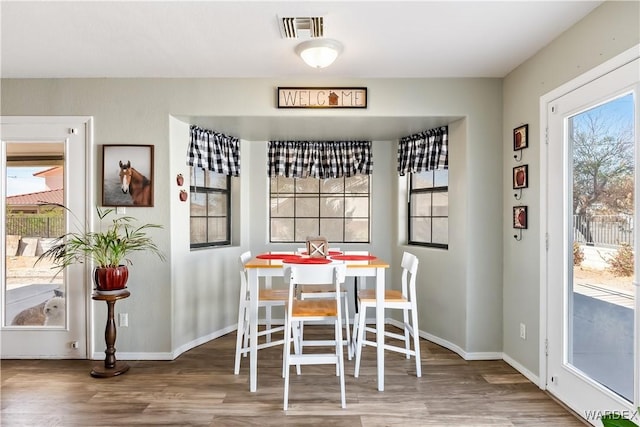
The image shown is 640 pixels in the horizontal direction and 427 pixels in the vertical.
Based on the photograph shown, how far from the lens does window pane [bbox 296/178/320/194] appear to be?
4.79 m

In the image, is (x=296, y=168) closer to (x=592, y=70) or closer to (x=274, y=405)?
(x=274, y=405)

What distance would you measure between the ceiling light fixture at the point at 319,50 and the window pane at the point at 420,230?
224 centimetres

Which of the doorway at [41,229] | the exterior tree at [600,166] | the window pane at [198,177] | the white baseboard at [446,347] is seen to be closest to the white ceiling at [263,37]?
the doorway at [41,229]

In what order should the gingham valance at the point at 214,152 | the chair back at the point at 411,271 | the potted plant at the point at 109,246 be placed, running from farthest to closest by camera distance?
the gingham valance at the point at 214,152, the potted plant at the point at 109,246, the chair back at the point at 411,271

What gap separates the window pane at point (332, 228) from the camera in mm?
4785

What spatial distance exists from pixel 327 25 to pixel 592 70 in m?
1.61

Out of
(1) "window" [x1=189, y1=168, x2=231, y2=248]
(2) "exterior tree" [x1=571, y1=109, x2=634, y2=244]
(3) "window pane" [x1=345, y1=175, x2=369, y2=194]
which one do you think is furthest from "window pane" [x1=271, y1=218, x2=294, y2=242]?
(2) "exterior tree" [x1=571, y1=109, x2=634, y2=244]

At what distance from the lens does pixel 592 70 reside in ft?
7.55

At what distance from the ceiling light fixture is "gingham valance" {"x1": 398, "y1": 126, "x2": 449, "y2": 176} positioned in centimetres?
158

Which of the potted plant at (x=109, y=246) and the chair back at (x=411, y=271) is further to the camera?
the potted plant at (x=109, y=246)

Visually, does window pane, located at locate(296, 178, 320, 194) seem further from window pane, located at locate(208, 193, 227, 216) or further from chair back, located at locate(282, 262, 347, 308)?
chair back, located at locate(282, 262, 347, 308)

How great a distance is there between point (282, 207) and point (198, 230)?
1.08m

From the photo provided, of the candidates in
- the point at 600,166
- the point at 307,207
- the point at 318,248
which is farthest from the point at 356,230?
the point at 600,166

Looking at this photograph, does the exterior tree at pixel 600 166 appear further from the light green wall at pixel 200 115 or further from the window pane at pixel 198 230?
the window pane at pixel 198 230
